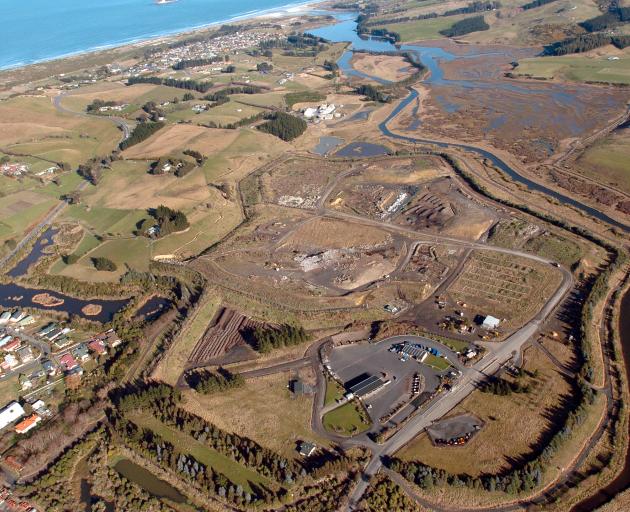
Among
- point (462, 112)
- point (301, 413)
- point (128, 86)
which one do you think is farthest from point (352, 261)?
point (128, 86)

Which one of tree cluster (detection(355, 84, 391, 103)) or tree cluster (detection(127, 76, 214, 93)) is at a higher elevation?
tree cluster (detection(127, 76, 214, 93))

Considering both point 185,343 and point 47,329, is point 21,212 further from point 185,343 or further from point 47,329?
point 185,343

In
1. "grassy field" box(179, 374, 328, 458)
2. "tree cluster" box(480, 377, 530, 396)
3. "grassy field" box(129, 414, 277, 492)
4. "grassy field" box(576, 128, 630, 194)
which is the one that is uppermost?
"grassy field" box(129, 414, 277, 492)

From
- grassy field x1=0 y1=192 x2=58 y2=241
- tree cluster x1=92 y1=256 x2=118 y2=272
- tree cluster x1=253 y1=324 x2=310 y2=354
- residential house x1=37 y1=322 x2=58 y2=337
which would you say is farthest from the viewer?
grassy field x1=0 y1=192 x2=58 y2=241

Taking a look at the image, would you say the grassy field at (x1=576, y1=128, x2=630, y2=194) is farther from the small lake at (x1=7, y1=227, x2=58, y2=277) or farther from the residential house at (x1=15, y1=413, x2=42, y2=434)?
the small lake at (x1=7, y1=227, x2=58, y2=277)

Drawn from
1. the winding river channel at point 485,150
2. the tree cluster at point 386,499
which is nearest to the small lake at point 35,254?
the tree cluster at point 386,499

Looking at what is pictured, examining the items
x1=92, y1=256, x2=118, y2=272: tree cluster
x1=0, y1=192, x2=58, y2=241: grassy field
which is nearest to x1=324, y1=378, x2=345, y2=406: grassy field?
x1=92, y1=256, x2=118, y2=272: tree cluster
